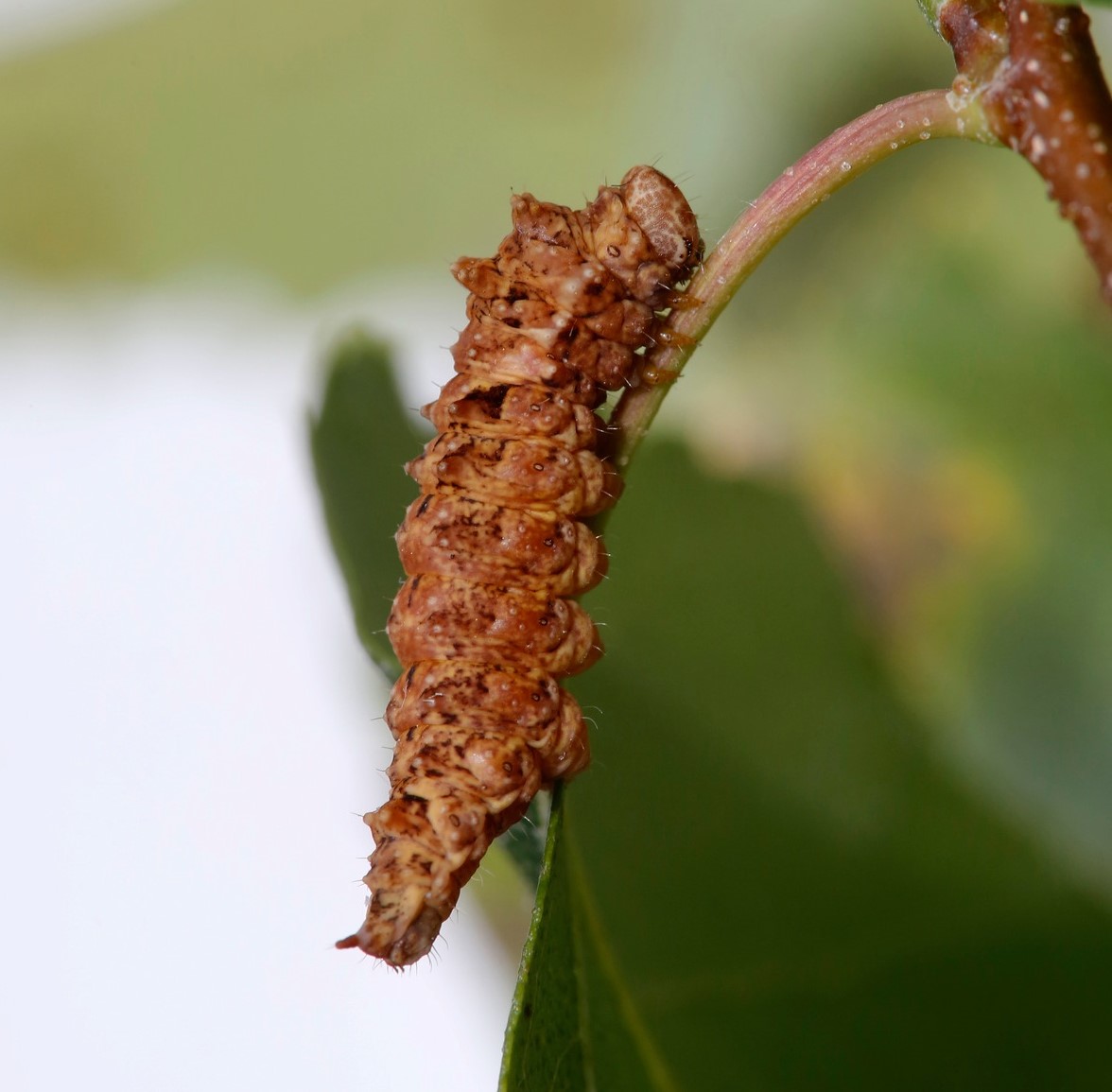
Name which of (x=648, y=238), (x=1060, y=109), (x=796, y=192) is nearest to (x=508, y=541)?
(x=648, y=238)

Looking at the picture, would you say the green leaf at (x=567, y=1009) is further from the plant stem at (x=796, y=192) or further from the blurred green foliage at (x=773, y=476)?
the plant stem at (x=796, y=192)

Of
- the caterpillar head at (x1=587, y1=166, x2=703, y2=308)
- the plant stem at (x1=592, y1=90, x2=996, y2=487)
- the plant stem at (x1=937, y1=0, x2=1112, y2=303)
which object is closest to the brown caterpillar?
the caterpillar head at (x1=587, y1=166, x2=703, y2=308)

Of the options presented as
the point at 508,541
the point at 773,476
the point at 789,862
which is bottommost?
the point at 789,862

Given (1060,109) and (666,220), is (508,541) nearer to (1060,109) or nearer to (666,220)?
(666,220)

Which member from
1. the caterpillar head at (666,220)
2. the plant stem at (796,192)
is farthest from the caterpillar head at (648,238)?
the plant stem at (796,192)

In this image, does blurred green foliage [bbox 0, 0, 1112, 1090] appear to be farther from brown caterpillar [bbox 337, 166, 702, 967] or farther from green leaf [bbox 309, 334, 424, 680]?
brown caterpillar [bbox 337, 166, 702, 967]

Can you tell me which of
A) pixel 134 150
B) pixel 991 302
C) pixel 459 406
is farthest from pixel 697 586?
pixel 134 150

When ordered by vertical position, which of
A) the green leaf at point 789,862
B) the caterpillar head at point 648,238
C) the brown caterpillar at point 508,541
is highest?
the caterpillar head at point 648,238

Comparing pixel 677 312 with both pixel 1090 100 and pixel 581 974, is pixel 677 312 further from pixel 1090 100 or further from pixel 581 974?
pixel 581 974
